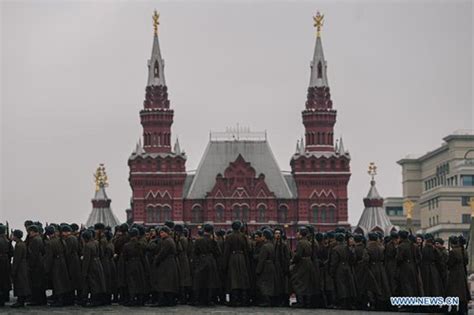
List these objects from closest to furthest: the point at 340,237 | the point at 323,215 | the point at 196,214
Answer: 1. the point at 340,237
2. the point at 323,215
3. the point at 196,214

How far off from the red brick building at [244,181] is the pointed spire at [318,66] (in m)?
0.06

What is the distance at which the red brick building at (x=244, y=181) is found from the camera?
10012 cm

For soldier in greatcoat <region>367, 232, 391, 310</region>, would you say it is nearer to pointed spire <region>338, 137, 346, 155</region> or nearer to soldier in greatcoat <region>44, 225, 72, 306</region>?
soldier in greatcoat <region>44, 225, 72, 306</region>

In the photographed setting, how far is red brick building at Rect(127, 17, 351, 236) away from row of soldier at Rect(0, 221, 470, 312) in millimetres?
66240

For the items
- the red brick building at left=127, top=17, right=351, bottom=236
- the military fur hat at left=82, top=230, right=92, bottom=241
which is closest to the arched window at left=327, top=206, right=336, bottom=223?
the red brick building at left=127, top=17, right=351, bottom=236

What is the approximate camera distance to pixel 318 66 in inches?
4045

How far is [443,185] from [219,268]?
105m

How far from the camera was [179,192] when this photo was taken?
10112cm

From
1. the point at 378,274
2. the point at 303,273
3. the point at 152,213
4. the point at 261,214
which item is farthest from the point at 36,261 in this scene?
the point at 261,214

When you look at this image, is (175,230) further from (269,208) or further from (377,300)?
(269,208)

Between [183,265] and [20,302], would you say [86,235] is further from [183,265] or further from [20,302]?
[183,265]

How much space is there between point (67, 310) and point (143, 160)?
7017 centimetres

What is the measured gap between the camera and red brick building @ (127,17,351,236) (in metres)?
100

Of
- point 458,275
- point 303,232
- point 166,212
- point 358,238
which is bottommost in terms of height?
point 458,275
